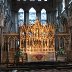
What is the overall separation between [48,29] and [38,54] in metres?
3.30

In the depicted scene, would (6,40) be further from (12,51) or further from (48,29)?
(48,29)

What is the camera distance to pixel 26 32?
108 ft

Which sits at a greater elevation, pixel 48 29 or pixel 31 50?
pixel 48 29

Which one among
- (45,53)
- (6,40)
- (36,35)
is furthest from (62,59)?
(6,40)

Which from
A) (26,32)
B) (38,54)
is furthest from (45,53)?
(26,32)

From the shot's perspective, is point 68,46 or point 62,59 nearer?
point 62,59

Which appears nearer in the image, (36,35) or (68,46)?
(36,35)

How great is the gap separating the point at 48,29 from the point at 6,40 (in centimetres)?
500

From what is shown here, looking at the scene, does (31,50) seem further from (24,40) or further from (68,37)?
(68,37)

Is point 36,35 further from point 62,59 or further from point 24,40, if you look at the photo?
point 62,59

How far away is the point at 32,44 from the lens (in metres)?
33.1

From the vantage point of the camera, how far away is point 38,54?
3175cm

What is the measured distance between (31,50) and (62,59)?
3.63m

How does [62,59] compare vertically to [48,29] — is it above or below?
below
